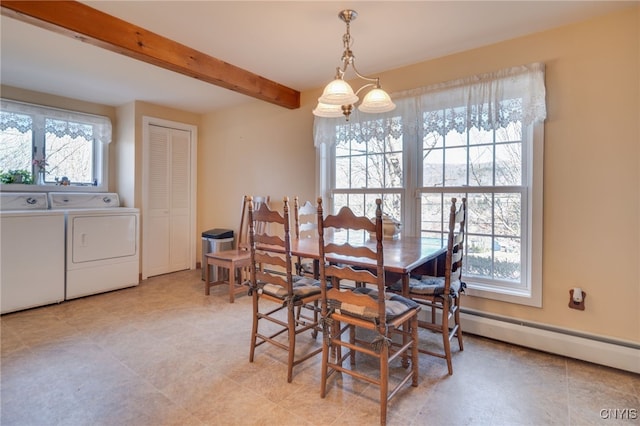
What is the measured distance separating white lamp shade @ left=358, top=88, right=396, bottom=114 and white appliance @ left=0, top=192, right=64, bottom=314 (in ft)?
11.1

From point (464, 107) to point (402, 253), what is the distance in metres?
1.44

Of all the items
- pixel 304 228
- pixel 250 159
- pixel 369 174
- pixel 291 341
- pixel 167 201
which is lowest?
pixel 291 341

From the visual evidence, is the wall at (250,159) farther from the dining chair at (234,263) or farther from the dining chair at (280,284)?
the dining chair at (280,284)

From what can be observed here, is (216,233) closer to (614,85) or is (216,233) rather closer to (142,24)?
(142,24)

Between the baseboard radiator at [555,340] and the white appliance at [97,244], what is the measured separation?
12.4ft

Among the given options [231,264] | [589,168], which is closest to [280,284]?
[231,264]

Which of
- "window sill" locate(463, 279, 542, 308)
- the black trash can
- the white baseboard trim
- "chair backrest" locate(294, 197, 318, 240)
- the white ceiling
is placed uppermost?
the white ceiling

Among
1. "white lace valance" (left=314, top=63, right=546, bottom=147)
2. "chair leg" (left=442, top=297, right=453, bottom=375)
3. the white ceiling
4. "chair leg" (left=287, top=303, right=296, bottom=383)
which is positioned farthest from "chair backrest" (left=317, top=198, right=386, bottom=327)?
"white lace valance" (left=314, top=63, right=546, bottom=147)

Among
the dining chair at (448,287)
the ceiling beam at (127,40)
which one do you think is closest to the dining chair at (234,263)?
the ceiling beam at (127,40)

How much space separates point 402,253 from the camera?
6.93 ft

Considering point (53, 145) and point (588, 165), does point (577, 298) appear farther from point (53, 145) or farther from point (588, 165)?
point (53, 145)

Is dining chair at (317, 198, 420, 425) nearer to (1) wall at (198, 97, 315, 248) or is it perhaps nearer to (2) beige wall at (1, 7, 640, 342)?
(2) beige wall at (1, 7, 640, 342)

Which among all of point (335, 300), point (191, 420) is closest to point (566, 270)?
point (335, 300)

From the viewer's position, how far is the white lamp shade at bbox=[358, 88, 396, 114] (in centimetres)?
218
